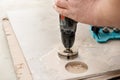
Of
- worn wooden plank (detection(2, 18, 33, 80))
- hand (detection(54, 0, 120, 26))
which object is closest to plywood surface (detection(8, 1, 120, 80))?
worn wooden plank (detection(2, 18, 33, 80))

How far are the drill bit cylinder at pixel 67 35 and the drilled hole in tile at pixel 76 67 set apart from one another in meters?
0.03

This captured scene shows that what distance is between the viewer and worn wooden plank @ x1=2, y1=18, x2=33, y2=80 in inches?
29.3

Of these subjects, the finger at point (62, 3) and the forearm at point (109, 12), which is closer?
the forearm at point (109, 12)

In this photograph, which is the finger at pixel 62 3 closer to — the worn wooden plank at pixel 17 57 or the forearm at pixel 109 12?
the forearm at pixel 109 12

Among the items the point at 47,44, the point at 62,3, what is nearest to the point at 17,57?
the point at 47,44

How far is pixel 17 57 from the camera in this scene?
839 millimetres

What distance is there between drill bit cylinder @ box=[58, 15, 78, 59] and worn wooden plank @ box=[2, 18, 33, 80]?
0.13m

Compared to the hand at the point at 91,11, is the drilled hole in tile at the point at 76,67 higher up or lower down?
lower down

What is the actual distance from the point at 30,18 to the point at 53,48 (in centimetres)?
27

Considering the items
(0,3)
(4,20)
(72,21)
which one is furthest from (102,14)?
(0,3)

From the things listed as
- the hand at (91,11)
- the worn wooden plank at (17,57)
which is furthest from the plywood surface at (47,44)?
the hand at (91,11)

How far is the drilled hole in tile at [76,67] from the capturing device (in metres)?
0.77

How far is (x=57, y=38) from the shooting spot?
3.06 feet

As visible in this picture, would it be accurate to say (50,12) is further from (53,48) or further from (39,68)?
(39,68)
